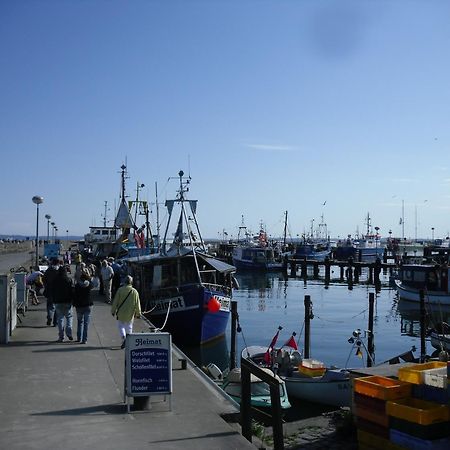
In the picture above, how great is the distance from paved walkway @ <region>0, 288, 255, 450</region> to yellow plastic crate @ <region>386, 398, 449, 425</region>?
2.52 meters

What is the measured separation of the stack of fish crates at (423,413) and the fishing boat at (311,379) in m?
5.00

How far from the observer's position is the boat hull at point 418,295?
127ft

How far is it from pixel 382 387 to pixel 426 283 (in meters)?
33.7

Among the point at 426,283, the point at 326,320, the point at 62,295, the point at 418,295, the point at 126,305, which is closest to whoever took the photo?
the point at 126,305

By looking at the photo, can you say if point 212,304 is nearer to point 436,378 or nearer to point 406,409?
point 436,378

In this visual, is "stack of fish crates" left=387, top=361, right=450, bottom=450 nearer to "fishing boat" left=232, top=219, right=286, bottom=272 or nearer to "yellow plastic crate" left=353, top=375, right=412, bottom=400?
"yellow plastic crate" left=353, top=375, right=412, bottom=400

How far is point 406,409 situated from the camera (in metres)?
8.77

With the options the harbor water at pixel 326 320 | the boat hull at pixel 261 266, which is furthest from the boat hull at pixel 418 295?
the boat hull at pixel 261 266

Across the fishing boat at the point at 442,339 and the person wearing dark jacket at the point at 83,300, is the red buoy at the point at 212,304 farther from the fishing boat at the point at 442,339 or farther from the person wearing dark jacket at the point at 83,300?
the person wearing dark jacket at the point at 83,300

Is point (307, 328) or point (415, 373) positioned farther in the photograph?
point (307, 328)

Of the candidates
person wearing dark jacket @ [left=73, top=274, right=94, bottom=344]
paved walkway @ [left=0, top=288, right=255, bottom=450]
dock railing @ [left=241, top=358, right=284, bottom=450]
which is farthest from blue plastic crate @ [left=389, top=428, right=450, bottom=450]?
person wearing dark jacket @ [left=73, top=274, right=94, bottom=344]

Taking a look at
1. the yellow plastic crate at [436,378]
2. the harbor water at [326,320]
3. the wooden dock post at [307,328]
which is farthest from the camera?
the harbor water at [326,320]

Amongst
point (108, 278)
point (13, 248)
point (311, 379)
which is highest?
point (108, 278)

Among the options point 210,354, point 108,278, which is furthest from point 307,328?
point 108,278
